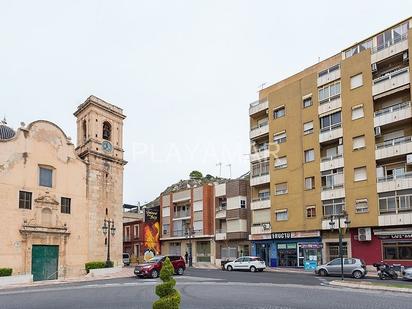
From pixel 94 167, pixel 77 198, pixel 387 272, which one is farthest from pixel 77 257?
pixel 387 272

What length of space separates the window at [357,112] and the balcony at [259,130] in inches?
425

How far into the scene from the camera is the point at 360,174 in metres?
41.6

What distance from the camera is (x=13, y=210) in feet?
118

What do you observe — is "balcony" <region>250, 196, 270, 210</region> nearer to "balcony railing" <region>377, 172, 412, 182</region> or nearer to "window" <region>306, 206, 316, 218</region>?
"window" <region>306, 206, 316, 218</region>

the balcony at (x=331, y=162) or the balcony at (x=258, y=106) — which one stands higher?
the balcony at (x=258, y=106)

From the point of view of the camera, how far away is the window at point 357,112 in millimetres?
42156

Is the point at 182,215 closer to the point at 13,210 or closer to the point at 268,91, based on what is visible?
the point at 268,91

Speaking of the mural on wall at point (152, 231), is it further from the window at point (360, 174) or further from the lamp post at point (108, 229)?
the window at point (360, 174)

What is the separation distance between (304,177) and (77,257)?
22.0 meters

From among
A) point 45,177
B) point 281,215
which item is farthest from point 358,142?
point 45,177

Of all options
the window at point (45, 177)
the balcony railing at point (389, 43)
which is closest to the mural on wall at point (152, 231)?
the window at point (45, 177)

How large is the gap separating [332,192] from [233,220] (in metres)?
14.8

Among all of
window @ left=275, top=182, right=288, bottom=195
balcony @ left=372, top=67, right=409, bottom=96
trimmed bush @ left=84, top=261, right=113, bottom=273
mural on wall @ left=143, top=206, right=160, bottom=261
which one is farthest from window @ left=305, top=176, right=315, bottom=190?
mural on wall @ left=143, top=206, right=160, bottom=261

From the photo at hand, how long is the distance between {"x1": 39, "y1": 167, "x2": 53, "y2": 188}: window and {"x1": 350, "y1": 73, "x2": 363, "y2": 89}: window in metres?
27.2
